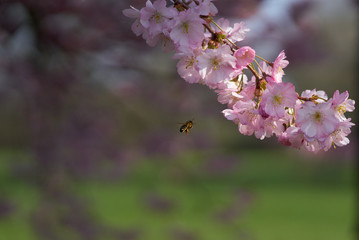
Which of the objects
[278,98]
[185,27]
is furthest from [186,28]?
[278,98]

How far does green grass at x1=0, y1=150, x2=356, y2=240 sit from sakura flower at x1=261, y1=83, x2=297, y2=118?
2427 millimetres

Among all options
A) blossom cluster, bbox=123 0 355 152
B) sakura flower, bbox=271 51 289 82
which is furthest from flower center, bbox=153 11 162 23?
sakura flower, bbox=271 51 289 82

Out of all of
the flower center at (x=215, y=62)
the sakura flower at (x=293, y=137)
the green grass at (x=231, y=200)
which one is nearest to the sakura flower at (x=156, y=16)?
the flower center at (x=215, y=62)

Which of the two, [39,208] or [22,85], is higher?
[22,85]

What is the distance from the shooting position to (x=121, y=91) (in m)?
5.39

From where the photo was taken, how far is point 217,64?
34.5 inches

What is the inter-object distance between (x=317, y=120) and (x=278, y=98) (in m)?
0.09

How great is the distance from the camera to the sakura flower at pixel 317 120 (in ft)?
2.82

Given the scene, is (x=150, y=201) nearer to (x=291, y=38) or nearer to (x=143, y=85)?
(x=143, y=85)

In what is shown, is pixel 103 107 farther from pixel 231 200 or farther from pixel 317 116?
pixel 317 116

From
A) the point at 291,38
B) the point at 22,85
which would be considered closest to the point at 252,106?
the point at 22,85

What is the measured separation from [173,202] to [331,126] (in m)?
4.34

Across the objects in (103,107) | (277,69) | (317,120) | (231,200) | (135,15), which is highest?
(103,107)

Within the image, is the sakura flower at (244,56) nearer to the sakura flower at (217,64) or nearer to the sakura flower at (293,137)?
the sakura flower at (217,64)
